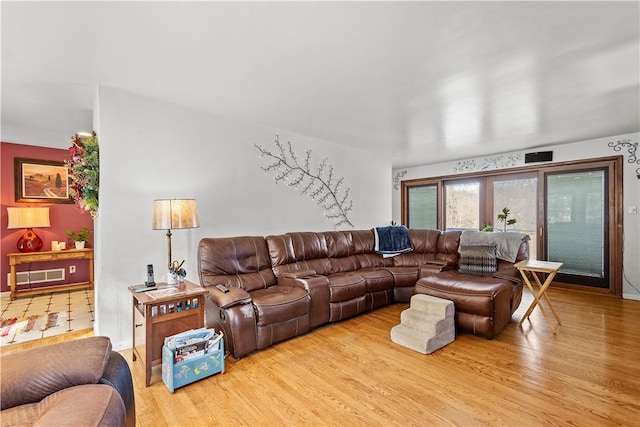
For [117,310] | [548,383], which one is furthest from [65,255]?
[548,383]

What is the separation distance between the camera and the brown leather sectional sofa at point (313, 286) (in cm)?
263

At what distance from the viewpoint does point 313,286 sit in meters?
3.12

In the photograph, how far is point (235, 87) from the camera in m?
2.70

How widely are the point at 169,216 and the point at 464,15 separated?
2562 mm

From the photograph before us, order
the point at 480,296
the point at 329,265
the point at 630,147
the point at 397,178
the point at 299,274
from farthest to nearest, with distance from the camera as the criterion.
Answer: the point at 397,178
the point at 630,147
the point at 329,265
the point at 299,274
the point at 480,296

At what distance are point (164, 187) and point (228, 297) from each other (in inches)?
54.0

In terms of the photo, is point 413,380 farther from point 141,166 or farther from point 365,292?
point 141,166

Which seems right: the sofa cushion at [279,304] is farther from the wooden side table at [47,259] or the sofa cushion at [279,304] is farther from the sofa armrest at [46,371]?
the wooden side table at [47,259]

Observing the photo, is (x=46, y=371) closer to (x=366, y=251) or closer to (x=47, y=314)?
(x=47, y=314)

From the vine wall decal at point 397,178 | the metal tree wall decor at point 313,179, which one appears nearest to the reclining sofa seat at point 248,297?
the metal tree wall decor at point 313,179

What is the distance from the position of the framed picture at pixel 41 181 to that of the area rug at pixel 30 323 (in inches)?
79.1

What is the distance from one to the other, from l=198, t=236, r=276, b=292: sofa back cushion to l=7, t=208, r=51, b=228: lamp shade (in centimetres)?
329

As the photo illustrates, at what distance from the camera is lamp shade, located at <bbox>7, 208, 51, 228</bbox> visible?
4266 millimetres

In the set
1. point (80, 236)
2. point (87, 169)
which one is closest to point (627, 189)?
point (87, 169)
